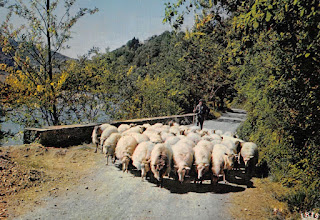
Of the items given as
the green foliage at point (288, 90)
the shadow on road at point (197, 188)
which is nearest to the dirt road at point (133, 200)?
the shadow on road at point (197, 188)

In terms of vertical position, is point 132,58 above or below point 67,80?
above

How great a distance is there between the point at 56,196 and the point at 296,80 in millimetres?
6074

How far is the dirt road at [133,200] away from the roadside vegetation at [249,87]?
5.77ft

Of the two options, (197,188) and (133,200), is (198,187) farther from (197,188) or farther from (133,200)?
(133,200)

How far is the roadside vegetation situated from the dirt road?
5.77 ft

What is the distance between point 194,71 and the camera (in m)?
24.5

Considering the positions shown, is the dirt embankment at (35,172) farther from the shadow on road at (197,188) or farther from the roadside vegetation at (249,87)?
the roadside vegetation at (249,87)

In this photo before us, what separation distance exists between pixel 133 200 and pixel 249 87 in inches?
227

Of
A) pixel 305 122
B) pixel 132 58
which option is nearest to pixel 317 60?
pixel 305 122

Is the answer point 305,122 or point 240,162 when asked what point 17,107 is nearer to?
point 240,162

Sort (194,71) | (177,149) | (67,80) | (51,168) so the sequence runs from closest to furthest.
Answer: (177,149)
(51,168)
(67,80)
(194,71)

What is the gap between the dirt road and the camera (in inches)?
187

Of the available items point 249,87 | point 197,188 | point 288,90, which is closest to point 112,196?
point 197,188

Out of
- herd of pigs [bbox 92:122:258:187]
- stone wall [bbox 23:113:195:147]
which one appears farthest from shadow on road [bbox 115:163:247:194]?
stone wall [bbox 23:113:195:147]
